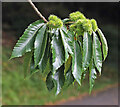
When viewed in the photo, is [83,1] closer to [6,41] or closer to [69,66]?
[6,41]

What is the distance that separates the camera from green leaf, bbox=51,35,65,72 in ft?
3.24

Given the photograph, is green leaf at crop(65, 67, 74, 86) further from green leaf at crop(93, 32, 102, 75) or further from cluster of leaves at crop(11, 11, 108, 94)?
green leaf at crop(93, 32, 102, 75)

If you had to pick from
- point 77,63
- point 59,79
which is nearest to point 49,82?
point 59,79

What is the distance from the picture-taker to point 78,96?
472cm

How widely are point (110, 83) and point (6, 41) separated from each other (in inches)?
119

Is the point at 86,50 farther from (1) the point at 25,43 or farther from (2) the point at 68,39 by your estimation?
(1) the point at 25,43

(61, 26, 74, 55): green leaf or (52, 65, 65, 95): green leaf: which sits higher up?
(61, 26, 74, 55): green leaf

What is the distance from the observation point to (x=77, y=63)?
105cm

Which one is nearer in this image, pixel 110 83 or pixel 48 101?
pixel 48 101

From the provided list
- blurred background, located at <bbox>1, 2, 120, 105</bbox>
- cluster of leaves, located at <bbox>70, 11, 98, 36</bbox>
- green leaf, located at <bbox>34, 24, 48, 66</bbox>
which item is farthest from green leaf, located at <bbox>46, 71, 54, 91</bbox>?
blurred background, located at <bbox>1, 2, 120, 105</bbox>

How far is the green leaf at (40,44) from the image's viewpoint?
1.02 m

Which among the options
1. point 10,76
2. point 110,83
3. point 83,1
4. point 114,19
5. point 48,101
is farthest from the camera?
point 114,19

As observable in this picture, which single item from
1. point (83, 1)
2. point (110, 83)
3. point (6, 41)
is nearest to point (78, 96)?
point (110, 83)

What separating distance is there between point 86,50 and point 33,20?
562 centimetres
